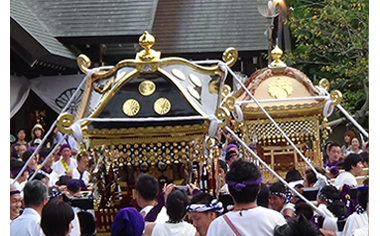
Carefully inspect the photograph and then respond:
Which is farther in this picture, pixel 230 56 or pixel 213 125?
pixel 230 56

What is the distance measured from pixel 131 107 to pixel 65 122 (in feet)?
1.70

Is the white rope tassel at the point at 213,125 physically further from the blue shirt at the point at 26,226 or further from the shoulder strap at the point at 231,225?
the shoulder strap at the point at 231,225

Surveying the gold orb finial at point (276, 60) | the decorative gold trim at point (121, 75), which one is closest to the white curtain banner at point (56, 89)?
the gold orb finial at point (276, 60)

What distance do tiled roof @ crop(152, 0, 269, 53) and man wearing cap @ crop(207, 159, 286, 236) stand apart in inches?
365

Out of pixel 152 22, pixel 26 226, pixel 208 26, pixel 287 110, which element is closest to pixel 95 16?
pixel 152 22

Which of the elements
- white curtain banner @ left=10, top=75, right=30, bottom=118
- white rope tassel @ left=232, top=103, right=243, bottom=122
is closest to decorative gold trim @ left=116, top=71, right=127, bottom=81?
white rope tassel @ left=232, top=103, right=243, bottom=122

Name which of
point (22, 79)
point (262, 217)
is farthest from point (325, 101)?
point (22, 79)

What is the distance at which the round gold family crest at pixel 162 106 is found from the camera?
4.73m

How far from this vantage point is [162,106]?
15.5 ft

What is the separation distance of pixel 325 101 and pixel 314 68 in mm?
7099

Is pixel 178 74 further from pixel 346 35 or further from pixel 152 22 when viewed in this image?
pixel 152 22

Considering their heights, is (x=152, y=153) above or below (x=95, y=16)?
below

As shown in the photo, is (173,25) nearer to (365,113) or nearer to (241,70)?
(241,70)

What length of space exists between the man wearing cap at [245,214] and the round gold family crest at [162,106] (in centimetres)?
156
